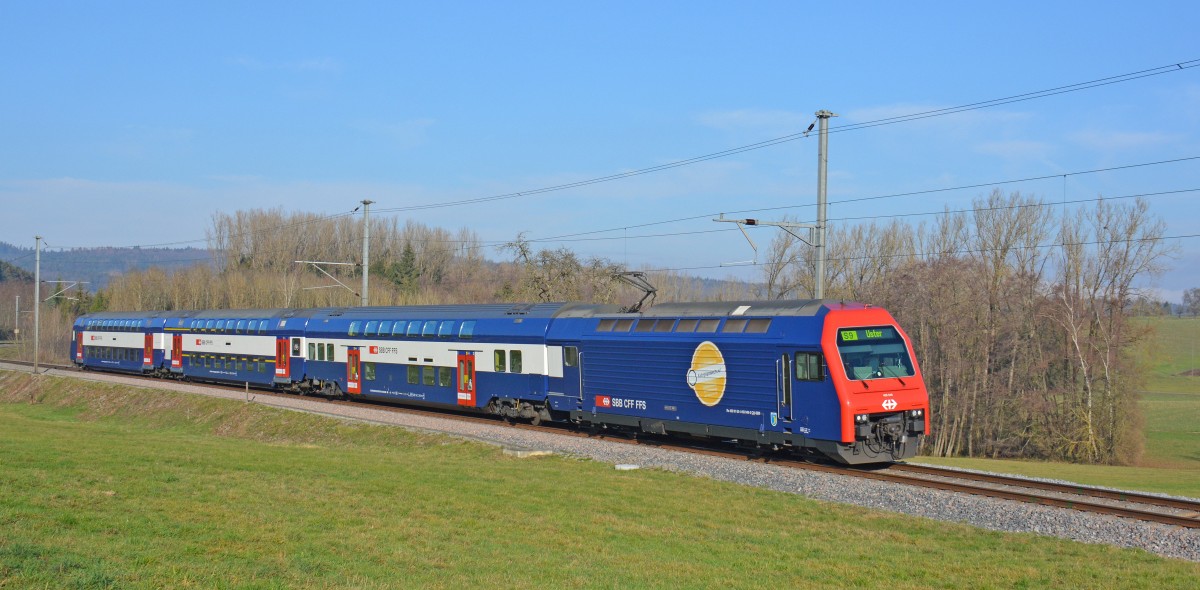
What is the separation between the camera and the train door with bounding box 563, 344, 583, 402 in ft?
91.0

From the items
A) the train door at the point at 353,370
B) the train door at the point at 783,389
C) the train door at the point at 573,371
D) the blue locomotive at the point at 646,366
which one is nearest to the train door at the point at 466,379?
the blue locomotive at the point at 646,366

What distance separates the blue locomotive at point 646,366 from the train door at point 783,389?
1.2 inches

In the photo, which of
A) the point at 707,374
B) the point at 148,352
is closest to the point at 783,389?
the point at 707,374

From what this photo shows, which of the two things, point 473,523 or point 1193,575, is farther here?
point 473,523

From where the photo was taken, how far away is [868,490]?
18.6 meters

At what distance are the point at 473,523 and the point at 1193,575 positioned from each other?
9652 mm

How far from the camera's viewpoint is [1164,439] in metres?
58.9

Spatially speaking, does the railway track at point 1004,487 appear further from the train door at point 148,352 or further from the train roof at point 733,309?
the train door at point 148,352

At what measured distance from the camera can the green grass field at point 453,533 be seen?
1074 cm

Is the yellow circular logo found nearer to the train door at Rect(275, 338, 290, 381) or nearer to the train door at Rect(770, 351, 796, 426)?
the train door at Rect(770, 351, 796, 426)

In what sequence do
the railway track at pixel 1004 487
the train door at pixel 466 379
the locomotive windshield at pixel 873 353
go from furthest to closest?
the train door at pixel 466 379, the locomotive windshield at pixel 873 353, the railway track at pixel 1004 487

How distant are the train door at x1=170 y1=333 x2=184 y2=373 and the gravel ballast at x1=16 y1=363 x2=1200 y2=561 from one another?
27.3 m

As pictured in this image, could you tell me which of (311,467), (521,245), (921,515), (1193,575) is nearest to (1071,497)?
(921,515)

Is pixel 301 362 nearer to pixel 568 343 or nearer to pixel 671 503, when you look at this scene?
pixel 568 343
